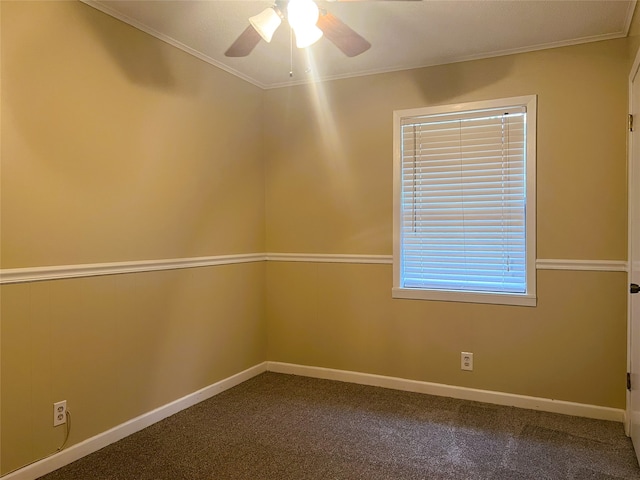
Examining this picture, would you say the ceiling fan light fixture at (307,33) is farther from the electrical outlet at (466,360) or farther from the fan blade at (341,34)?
the electrical outlet at (466,360)

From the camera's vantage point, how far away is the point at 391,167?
3449 mm

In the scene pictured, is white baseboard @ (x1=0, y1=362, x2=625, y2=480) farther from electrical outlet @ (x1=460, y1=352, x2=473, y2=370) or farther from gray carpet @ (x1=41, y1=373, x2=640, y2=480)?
electrical outlet @ (x1=460, y1=352, x2=473, y2=370)

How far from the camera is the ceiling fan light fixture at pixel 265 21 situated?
198 cm

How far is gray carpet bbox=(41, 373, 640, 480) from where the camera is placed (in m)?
2.27

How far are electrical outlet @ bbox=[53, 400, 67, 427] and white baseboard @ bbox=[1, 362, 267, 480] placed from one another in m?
0.15

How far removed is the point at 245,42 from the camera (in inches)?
88.3

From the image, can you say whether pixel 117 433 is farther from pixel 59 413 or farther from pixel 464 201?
pixel 464 201

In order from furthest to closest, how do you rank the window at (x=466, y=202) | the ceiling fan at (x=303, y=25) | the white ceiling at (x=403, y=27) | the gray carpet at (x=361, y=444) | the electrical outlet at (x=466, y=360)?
1. the electrical outlet at (x=466, y=360)
2. the window at (x=466, y=202)
3. the white ceiling at (x=403, y=27)
4. the gray carpet at (x=361, y=444)
5. the ceiling fan at (x=303, y=25)

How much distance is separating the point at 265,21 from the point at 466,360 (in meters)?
2.55

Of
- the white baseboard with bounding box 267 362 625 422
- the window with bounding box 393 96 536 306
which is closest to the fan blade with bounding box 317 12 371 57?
the window with bounding box 393 96 536 306

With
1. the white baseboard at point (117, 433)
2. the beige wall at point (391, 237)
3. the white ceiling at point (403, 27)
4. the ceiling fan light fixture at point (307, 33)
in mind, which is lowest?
the white baseboard at point (117, 433)

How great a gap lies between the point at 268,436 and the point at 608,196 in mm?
2552

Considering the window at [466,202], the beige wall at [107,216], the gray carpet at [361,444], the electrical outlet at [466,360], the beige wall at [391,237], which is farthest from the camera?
the electrical outlet at [466,360]

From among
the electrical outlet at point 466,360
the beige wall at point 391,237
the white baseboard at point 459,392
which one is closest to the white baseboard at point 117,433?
the white baseboard at point 459,392
